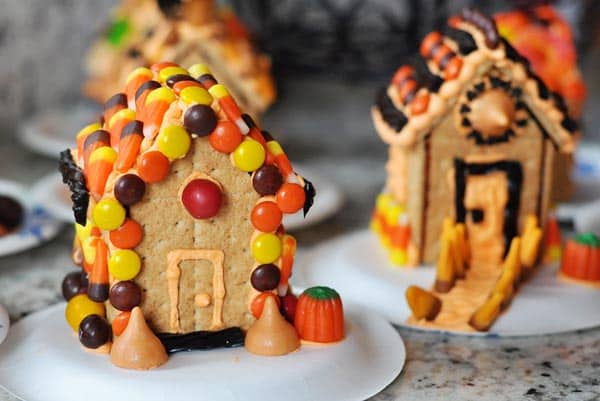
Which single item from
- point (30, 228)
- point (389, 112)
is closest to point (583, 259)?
point (389, 112)

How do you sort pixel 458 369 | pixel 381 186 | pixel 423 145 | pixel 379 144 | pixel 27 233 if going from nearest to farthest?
pixel 458 369 → pixel 423 145 → pixel 27 233 → pixel 381 186 → pixel 379 144

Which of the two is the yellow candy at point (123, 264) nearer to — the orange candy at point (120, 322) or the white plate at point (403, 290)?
the orange candy at point (120, 322)

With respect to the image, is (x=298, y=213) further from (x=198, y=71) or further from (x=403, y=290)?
(x=198, y=71)

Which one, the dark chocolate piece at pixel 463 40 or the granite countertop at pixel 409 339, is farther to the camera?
the dark chocolate piece at pixel 463 40

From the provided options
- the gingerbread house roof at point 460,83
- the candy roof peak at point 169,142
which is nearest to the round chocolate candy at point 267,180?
the candy roof peak at point 169,142

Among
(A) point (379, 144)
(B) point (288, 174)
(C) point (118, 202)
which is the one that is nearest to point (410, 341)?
(B) point (288, 174)

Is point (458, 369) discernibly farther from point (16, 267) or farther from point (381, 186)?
point (381, 186)
